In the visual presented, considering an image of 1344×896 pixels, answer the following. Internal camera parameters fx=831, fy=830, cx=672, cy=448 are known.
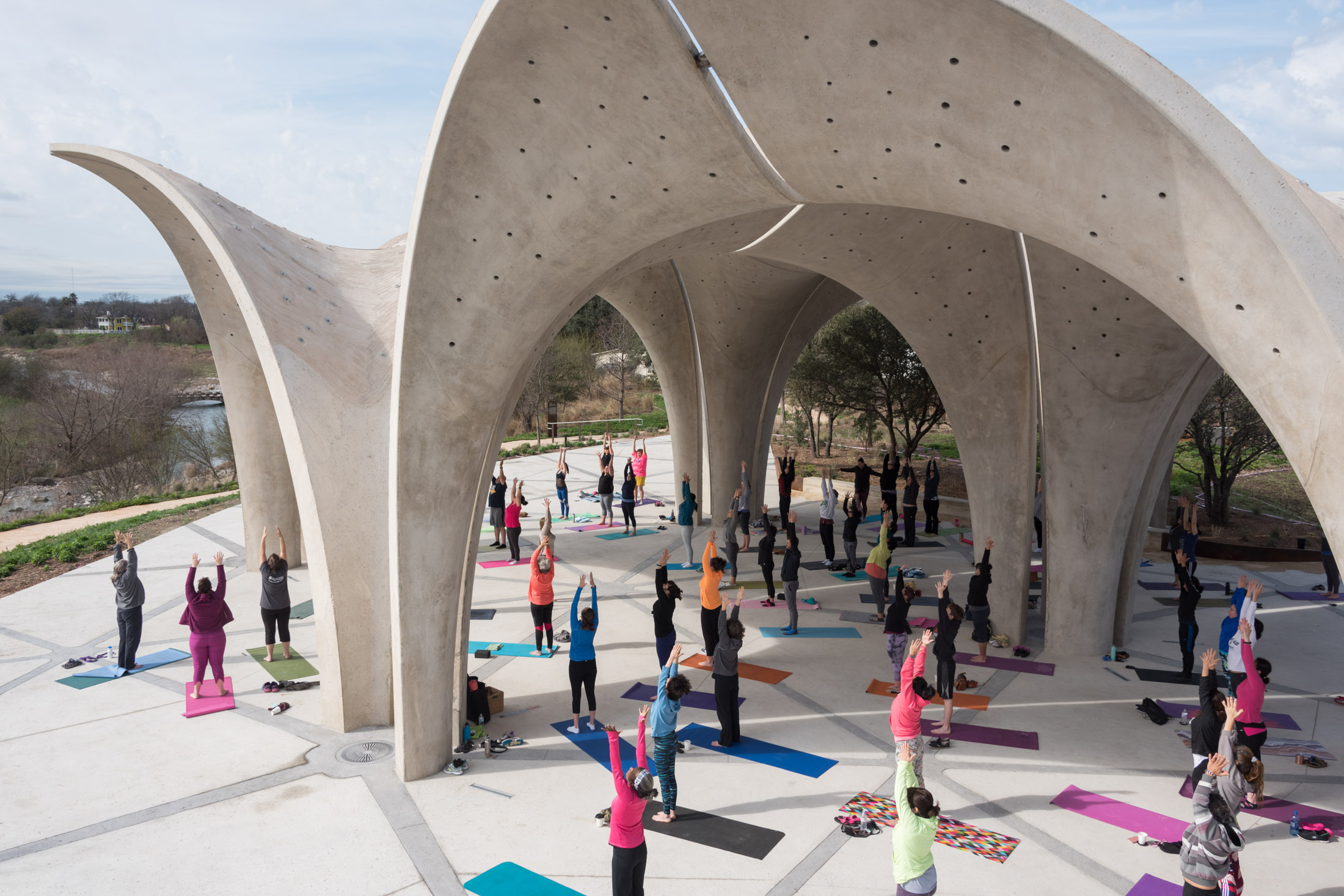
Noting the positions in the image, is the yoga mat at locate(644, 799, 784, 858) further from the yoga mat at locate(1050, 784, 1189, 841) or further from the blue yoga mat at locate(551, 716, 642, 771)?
the yoga mat at locate(1050, 784, 1189, 841)

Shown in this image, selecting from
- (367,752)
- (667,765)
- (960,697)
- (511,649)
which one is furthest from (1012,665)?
(367,752)

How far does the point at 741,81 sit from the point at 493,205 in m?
2.74

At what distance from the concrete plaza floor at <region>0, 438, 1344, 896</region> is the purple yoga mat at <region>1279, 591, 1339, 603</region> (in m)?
1.48

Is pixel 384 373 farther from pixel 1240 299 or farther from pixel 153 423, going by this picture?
pixel 153 423

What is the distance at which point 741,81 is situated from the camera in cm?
639

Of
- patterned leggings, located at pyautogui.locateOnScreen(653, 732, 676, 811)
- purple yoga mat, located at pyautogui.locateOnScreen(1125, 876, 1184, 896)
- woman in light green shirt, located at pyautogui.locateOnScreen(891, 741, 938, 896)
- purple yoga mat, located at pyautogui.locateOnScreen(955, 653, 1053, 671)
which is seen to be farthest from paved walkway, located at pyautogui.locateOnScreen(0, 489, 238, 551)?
purple yoga mat, located at pyautogui.locateOnScreen(1125, 876, 1184, 896)

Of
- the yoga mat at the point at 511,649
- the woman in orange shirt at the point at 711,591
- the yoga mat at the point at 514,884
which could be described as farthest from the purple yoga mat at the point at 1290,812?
the yoga mat at the point at 511,649

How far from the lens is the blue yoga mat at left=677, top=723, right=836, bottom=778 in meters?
8.14

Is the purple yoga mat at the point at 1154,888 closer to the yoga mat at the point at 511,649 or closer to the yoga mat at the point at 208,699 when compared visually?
the yoga mat at the point at 511,649

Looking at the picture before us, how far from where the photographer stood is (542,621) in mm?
11094

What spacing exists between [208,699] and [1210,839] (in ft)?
33.3

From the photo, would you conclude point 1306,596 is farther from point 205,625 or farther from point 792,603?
point 205,625

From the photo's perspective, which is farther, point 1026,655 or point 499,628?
point 499,628

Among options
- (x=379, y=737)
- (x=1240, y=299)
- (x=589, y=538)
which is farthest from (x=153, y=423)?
(x=1240, y=299)
